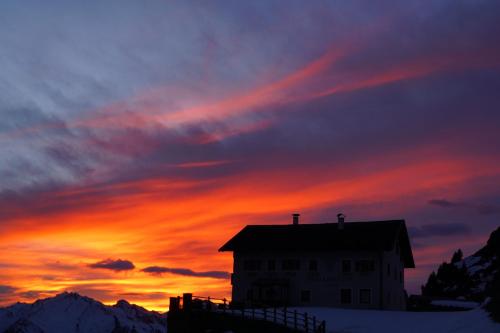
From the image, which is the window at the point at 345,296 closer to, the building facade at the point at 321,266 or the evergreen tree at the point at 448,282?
the building facade at the point at 321,266

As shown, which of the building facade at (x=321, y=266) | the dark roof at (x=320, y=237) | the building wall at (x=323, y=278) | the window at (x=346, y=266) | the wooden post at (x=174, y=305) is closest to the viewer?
the wooden post at (x=174, y=305)

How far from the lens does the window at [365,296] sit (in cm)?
6350

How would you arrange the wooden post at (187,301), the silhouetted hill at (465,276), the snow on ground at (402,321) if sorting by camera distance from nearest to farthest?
the snow on ground at (402,321)
the wooden post at (187,301)
the silhouetted hill at (465,276)

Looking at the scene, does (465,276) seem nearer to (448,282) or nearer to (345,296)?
(448,282)

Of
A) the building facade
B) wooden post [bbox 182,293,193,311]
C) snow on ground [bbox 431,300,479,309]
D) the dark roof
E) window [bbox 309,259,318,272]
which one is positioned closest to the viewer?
wooden post [bbox 182,293,193,311]

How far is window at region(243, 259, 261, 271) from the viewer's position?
67562mm

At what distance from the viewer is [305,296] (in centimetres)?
6525

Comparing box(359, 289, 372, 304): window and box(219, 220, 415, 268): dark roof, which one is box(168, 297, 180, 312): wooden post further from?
box(359, 289, 372, 304): window

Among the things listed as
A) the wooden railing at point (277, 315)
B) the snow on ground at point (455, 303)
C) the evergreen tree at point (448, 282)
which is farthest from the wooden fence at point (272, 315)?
the evergreen tree at point (448, 282)

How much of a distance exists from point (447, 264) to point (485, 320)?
69331 mm

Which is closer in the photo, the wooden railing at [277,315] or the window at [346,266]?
the wooden railing at [277,315]

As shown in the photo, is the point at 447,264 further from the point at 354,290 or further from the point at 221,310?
the point at 221,310

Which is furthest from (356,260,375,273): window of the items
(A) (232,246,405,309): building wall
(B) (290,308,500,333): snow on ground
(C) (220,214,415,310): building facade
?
(B) (290,308,500,333): snow on ground

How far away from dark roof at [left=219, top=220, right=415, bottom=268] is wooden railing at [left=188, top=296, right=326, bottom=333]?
6.97 m
